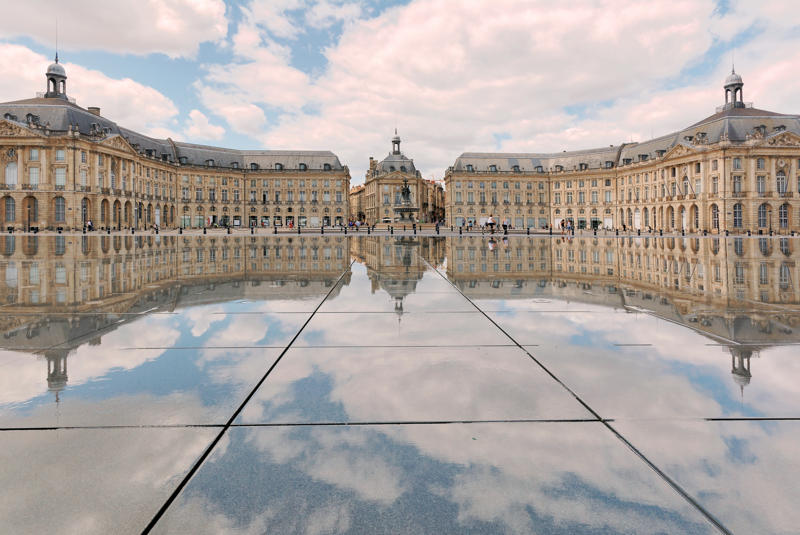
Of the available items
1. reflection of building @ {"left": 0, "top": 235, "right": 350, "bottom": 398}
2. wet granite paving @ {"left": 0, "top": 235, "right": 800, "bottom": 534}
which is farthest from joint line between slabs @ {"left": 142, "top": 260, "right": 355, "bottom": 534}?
reflection of building @ {"left": 0, "top": 235, "right": 350, "bottom": 398}

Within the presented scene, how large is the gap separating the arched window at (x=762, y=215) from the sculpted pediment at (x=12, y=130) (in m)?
A: 94.8

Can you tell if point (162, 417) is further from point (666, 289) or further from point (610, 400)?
point (666, 289)

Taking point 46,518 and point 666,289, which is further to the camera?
point 666,289

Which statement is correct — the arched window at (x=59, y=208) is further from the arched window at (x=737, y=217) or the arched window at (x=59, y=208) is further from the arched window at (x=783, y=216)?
the arched window at (x=783, y=216)

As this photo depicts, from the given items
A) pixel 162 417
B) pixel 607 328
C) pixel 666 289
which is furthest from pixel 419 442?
pixel 666 289

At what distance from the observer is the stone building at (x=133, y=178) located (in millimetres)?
59219

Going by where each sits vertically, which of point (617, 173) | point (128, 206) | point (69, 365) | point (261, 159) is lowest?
point (69, 365)

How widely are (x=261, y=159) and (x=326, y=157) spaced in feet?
46.5

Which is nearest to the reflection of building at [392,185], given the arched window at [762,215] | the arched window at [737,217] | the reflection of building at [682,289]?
the arched window at [737,217]

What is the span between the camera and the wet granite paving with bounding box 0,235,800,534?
2195 millimetres

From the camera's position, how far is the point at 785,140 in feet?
198

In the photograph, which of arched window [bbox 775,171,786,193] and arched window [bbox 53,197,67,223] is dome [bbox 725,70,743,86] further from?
arched window [bbox 53,197,67,223]

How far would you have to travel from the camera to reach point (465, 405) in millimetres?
3420

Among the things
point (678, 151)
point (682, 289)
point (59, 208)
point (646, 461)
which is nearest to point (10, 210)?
point (59, 208)
